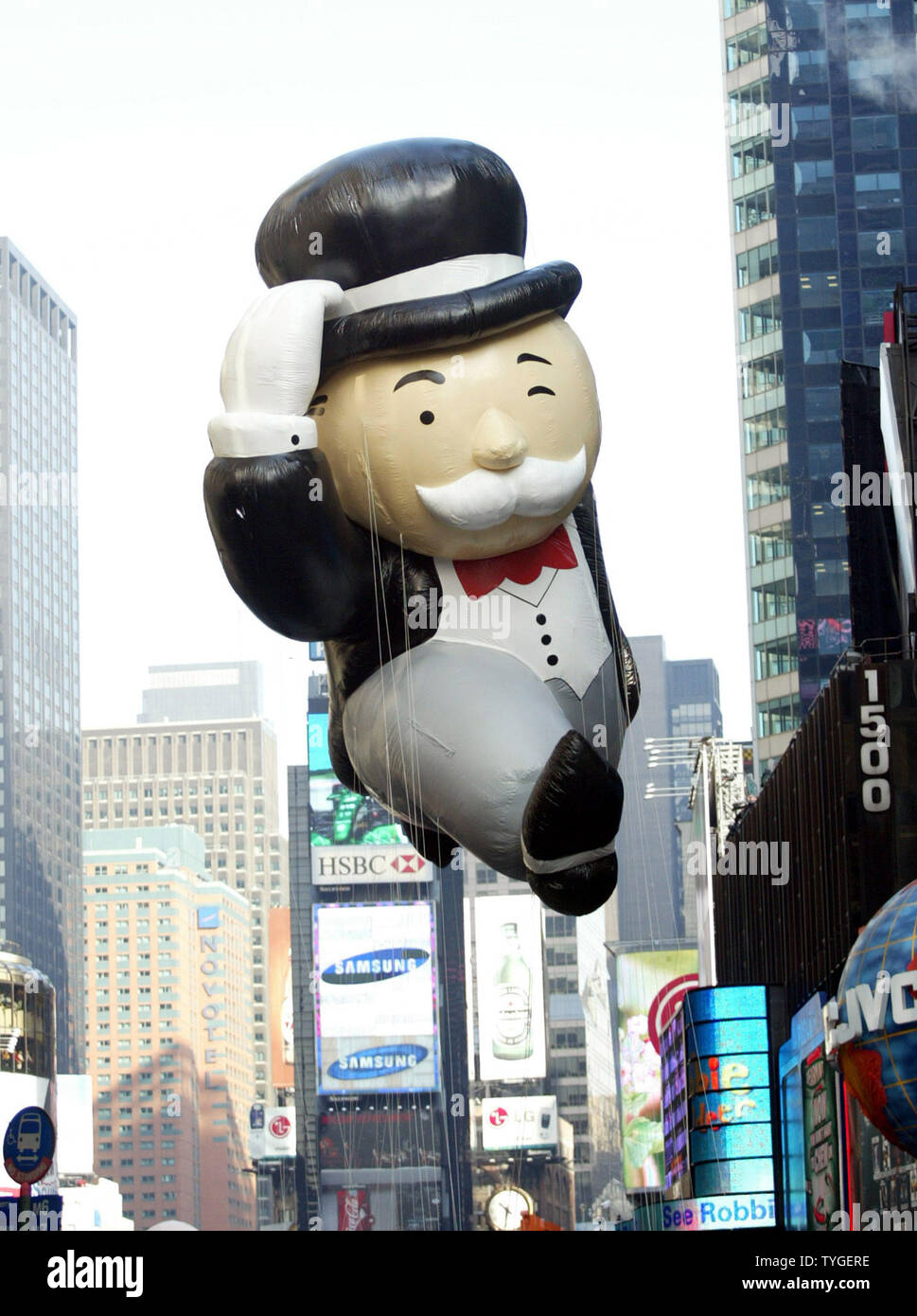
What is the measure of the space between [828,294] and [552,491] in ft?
204

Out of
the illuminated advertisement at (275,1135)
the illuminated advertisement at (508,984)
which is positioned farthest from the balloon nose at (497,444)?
the illuminated advertisement at (275,1135)

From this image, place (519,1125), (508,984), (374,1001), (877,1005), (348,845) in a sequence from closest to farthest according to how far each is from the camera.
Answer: (877,1005), (374,1001), (348,845), (508,984), (519,1125)

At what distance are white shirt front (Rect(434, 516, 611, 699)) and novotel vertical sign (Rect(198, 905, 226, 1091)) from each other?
164 m

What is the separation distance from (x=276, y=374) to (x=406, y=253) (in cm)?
81

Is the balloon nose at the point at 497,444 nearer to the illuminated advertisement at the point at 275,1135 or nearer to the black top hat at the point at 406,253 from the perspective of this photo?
the black top hat at the point at 406,253

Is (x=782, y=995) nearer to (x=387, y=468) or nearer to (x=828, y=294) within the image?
(x=387, y=468)

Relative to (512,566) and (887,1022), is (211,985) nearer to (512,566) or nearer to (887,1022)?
(887,1022)

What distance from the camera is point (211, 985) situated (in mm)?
169750

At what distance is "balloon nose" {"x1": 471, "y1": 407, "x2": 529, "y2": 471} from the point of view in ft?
26.3

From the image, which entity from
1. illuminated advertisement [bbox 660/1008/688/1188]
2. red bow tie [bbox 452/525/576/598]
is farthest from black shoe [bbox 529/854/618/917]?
illuminated advertisement [bbox 660/1008/688/1188]

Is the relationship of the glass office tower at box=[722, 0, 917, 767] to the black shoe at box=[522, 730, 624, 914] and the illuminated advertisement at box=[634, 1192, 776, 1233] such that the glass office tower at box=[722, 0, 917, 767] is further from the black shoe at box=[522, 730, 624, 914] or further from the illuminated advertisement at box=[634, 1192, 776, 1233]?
the black shoe at box=[522, 730, 624, 914]

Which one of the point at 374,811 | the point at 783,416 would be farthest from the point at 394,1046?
the point at 783,416

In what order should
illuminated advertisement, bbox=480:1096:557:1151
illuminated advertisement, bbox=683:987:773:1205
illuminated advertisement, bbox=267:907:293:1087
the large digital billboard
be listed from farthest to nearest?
1. illuminated advertisement, bbox=267:907:293:1087
2. illuminated advertisement, bbox=480:1096:557:1151
3. the large digital billboard
4. illuminated advertisement, bbox=683:987:773:1205

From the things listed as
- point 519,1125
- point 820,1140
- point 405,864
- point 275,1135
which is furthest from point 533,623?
point 275,1135
